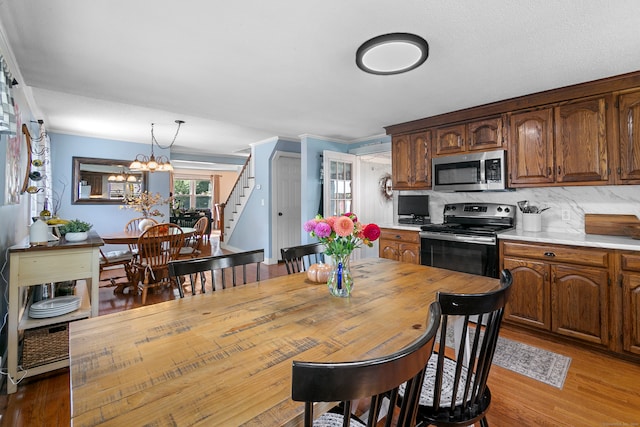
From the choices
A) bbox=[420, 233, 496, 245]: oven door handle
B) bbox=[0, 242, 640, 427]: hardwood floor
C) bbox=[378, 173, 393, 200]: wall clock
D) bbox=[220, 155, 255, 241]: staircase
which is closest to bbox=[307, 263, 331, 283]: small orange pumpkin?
bbox=[0, 242, 640, 427]: hardwood floor

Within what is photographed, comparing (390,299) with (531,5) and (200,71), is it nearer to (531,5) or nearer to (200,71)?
(531,5)

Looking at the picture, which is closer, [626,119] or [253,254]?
[253,254]

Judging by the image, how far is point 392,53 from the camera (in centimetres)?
199

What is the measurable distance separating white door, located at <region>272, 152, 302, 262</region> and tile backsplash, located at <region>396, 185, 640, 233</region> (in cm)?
339

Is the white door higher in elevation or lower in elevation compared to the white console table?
higher

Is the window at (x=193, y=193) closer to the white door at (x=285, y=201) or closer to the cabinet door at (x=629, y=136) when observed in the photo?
the white door at (x=285, y=201)


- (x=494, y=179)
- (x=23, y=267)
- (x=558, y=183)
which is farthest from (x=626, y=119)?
(x=23, y=267)

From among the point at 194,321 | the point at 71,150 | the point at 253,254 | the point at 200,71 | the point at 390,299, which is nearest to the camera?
the point at 194,321

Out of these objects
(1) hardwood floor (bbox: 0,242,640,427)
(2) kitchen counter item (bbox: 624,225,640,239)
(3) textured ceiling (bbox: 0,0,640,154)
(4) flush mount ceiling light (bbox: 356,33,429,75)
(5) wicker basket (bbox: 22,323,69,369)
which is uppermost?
(3) textured ceiling (bbox: 0,0,640,154)

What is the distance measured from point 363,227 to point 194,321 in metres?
0.85

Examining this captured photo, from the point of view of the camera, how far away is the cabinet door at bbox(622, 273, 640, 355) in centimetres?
218

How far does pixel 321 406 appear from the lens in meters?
0.72

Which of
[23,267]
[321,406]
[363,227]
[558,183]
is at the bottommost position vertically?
[321,406]

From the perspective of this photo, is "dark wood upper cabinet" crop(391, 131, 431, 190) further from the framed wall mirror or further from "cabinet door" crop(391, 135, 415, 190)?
the framed wall mirror
